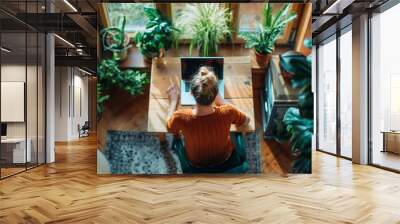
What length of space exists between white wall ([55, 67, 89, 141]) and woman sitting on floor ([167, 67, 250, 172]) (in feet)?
34.0

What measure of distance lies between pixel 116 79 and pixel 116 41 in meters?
0.68

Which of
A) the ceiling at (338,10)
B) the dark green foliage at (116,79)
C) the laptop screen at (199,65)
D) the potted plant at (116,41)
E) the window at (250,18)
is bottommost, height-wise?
the dark green foliage at (116,79)

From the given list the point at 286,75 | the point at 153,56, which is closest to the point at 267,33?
the point at 286,75

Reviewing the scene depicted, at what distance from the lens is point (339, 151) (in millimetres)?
9977

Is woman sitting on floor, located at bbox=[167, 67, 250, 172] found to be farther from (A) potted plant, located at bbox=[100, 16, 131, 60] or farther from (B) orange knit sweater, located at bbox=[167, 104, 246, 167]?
(A) potted plant, located at bbox=[100, 16, 131, 60]

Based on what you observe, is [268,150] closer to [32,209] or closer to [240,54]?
[240,54]

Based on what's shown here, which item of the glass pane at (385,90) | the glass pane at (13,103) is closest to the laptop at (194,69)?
the glass pane at (13,103)

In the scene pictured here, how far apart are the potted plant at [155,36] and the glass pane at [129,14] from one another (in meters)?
0.09

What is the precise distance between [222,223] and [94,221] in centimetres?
133

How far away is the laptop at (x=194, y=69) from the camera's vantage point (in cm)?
681

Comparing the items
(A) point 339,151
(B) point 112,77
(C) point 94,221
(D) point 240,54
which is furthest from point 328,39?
(C) point 94,221

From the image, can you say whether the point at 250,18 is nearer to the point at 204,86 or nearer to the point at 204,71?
the point at 204,71

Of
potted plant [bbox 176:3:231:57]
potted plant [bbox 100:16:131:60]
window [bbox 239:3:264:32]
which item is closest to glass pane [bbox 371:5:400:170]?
window [bbox 239:3:264:32]

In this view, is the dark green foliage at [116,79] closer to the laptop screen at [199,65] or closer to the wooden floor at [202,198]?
the laptop screen at [199,65]
